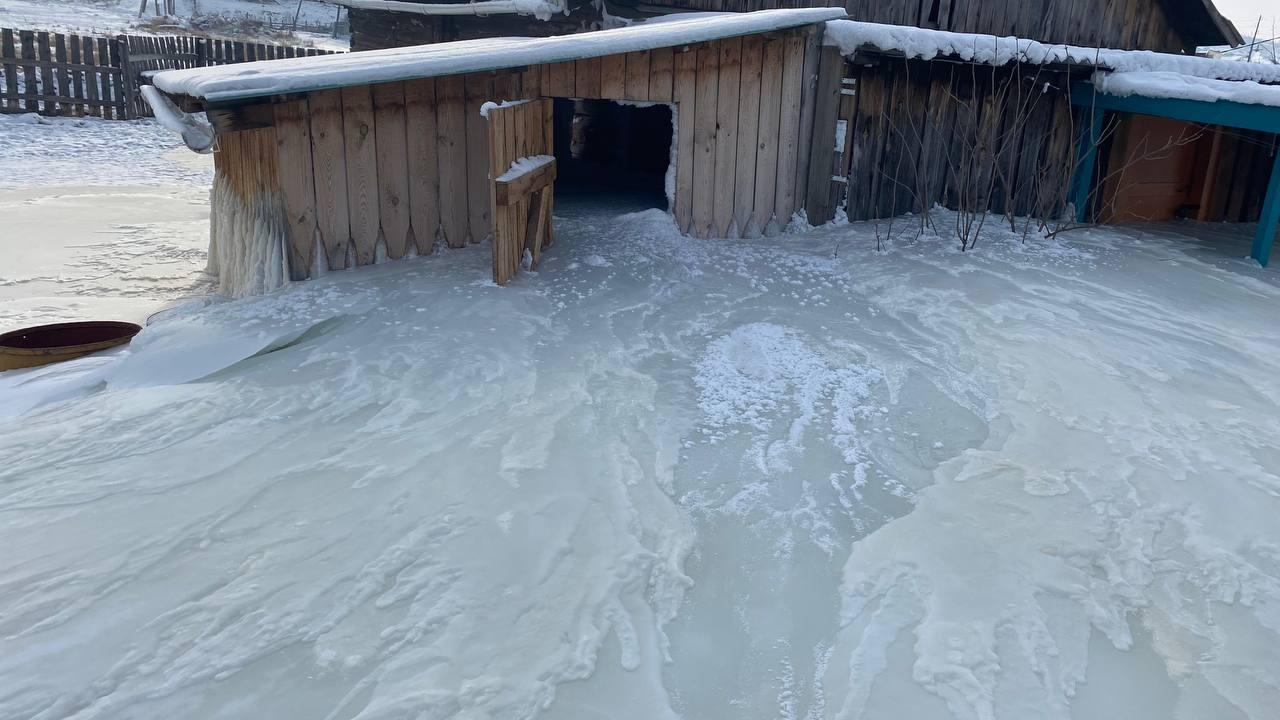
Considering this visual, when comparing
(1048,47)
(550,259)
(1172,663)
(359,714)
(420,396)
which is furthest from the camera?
(1048,47)

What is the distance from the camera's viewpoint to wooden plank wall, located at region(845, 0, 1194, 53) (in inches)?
438

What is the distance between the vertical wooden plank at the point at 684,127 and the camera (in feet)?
27.4

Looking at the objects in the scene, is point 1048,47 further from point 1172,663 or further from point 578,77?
point 1172,663

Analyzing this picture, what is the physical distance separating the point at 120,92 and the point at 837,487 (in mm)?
16405

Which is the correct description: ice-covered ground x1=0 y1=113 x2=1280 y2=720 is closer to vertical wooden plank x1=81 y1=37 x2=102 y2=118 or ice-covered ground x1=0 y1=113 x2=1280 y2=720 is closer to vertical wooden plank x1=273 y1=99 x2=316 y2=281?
vertical wooden plank x1=273 y1=99 x2=316 y2=281

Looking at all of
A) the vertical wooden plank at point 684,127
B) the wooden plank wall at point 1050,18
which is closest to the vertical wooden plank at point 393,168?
the vertical wooden plank at point 684,127

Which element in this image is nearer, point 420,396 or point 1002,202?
point 420,396

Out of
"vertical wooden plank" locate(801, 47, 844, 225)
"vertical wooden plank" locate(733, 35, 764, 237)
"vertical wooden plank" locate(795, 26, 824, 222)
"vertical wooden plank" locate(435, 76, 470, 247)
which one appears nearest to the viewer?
"vertical wooden plank" locate(435, 76, 470, 247)

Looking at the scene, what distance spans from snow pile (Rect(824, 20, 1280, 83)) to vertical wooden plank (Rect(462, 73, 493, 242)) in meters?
3.42

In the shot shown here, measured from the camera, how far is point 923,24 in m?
11.3

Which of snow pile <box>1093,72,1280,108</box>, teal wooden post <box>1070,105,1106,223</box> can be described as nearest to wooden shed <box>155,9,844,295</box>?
snow pile <box>1093,72,1280,108</box>

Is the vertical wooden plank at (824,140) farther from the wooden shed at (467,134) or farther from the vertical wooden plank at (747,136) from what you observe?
the vertical wooden plank at (747,136)

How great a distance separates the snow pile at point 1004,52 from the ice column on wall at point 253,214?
526cm

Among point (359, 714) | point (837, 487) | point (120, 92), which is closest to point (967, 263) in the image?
point (837, 487)
